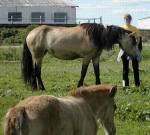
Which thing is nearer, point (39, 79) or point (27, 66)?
point (39, 79)

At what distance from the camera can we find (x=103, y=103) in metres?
7.50

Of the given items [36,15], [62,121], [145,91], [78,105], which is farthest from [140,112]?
[36,15]

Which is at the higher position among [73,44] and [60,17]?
[73,44]

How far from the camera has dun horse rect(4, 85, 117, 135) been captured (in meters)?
5.85

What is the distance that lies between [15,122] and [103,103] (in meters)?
1.99

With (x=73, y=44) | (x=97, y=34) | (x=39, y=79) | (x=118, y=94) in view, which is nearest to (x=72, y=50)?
(x=73, y=44)

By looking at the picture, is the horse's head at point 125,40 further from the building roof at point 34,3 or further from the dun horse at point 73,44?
the building roof at point 34,3

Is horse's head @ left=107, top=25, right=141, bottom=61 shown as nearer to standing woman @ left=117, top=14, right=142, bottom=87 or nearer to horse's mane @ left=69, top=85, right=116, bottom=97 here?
standing woman @ left=117, top=14, right=142, bottom=87

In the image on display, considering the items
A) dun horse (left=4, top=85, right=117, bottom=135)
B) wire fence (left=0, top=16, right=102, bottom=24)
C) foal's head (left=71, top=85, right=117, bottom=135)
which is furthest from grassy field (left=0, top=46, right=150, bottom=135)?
wire fence (left=0, top=16, right=102, bottom=24)

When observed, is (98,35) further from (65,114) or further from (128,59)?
(65,114)

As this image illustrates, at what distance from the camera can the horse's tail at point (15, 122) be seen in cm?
580

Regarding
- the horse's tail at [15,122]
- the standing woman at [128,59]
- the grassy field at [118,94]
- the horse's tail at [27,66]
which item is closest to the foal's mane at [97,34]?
the standing woman at [128,59]

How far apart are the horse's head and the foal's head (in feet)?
28.1

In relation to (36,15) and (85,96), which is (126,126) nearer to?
(85,96)
